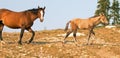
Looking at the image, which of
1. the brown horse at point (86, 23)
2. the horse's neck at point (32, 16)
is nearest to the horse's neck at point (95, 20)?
the brown horse at point (86, 23)

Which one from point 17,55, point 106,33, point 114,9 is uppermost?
point 17,55

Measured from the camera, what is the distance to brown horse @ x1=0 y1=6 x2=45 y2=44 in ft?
85.1

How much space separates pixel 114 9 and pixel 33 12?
44088mm

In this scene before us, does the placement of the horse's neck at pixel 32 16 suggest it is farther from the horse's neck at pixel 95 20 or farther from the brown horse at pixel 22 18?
the horse's neck at pixel 95 20

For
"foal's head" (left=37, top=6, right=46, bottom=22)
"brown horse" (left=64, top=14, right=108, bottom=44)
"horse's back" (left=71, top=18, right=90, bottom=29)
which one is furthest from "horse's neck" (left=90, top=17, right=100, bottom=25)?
"foal's head" (left=37, top=6, right=46, bottom=22)

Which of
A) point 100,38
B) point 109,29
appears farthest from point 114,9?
point 100,38

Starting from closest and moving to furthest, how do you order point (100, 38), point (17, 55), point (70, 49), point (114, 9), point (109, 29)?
point (17, 55) < point (70, 49) < point (100, 38) < point (109, 29) < point (114, 9)

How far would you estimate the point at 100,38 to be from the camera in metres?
33.7

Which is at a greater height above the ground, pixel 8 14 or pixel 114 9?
pixel 8 14

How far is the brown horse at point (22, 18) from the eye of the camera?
2595 cm

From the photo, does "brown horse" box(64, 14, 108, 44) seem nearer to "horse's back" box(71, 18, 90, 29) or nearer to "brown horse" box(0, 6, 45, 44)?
"horse's back" box(71, 18, 90, 29)

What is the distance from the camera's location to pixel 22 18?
85.4 feet

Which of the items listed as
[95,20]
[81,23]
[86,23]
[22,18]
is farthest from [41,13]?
[95,20]

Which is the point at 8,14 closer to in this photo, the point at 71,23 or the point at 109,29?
the point at 71,23
